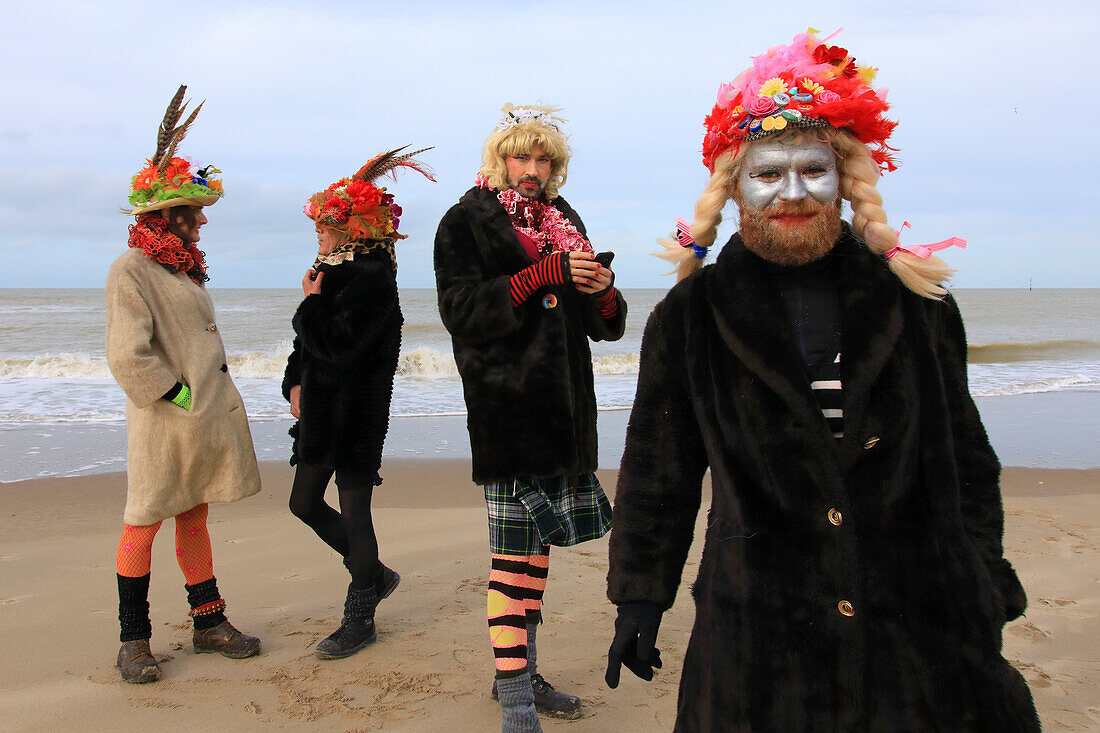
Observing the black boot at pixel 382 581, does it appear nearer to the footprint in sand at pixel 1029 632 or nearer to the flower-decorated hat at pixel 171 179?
the flower-decorated hat at pixel 171 179

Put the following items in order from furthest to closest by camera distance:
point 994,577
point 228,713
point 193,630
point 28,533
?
point 28,533
point 193,630
point 228,713
point 994,577

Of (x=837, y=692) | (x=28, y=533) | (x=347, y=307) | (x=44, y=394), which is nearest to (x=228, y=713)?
(x=347, y=307)

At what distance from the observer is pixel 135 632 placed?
11.8 feet

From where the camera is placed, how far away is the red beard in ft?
6.32

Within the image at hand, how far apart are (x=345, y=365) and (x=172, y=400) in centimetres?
70

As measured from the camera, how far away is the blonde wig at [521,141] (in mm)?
3045

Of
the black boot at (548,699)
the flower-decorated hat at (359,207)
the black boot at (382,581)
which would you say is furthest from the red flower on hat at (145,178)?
the black boot at (548,699)

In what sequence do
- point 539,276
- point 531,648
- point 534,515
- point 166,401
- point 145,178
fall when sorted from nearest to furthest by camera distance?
point 539,276 → point 534,515 → point 531,648 → point 166,401 → point 145,178

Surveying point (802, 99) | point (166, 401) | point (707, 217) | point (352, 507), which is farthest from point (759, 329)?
point (166, 401)

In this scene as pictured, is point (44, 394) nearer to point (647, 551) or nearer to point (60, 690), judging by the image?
point (60, 690)

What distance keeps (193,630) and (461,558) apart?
5.42 feet

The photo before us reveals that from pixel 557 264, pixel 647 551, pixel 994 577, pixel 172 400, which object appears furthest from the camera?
pixel 172 400

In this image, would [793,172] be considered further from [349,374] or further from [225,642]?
[225,642]

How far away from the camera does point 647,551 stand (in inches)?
75.1
